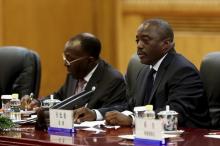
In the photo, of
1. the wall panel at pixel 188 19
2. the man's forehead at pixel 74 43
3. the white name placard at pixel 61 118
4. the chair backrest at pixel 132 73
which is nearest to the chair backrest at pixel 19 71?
the man's forehead at pixel 74 43

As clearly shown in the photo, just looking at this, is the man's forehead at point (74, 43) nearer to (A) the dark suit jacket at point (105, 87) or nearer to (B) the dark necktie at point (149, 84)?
(A) the dark suit jacket at point (105, 87)

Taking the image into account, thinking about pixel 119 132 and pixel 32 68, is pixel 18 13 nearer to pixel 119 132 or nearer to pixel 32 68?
pixel 32 68

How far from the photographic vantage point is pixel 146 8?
682 centimetres

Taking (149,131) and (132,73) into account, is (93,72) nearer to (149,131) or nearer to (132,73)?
(132,73)

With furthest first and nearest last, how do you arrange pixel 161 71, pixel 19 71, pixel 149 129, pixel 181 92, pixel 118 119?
1. pixel 19 71
2. pixel 161 71
3. pixel 181 92
4. pixel 118 119
5. pixel 149 129

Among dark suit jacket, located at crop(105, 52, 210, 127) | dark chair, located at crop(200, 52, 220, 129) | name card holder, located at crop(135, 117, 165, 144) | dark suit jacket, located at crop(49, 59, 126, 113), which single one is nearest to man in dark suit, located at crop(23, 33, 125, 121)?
dark suit jacket, located at crop(49, 59, 126, 113)

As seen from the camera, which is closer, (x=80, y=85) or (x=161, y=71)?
(x=161, y=71)

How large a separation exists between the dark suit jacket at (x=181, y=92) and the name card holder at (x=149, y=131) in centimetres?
77

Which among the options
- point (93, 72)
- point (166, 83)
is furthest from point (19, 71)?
point (166, 83)

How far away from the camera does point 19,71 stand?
5027 mm

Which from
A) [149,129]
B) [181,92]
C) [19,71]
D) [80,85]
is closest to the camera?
[149,129]

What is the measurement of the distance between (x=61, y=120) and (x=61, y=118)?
0.05 feet

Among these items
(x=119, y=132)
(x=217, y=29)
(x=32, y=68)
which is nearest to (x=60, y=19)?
(x=217, y=29)

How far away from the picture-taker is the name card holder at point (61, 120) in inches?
122
